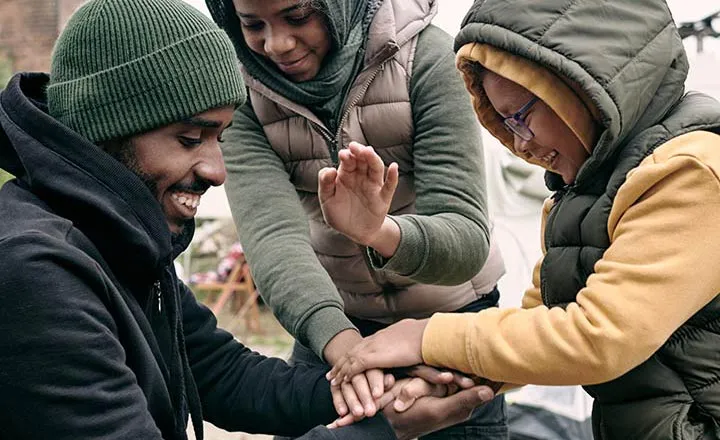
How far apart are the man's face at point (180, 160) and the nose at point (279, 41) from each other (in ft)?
1.17

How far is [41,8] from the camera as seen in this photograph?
14156 millimetres

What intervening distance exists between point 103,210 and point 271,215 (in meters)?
0.76

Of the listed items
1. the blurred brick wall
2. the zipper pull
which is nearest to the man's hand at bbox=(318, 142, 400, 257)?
the zipper pull

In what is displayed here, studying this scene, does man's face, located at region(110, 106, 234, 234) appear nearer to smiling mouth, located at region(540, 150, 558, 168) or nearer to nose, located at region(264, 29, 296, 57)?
nose, located at region(264, 29, 296, 57)

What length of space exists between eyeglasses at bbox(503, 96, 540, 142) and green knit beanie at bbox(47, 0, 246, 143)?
2.09 feet

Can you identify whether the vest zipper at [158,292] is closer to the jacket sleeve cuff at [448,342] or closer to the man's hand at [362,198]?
the man's hand at [362,198]

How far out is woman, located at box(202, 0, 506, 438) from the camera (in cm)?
225

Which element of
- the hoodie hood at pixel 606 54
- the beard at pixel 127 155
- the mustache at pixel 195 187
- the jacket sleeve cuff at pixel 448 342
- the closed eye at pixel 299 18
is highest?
the hoodie hood at pixel 606 54

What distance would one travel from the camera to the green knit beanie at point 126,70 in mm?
1763

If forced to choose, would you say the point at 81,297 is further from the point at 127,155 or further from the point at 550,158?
the point at 550,158

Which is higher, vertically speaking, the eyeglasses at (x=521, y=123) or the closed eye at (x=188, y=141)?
the eyeglasses at (x=521, y=123)

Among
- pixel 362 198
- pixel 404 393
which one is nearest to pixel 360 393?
pixel 404 393

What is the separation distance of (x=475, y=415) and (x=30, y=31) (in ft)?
43.5

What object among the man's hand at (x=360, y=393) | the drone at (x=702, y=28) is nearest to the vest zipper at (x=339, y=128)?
the man's hand at (x=360, y=393)
